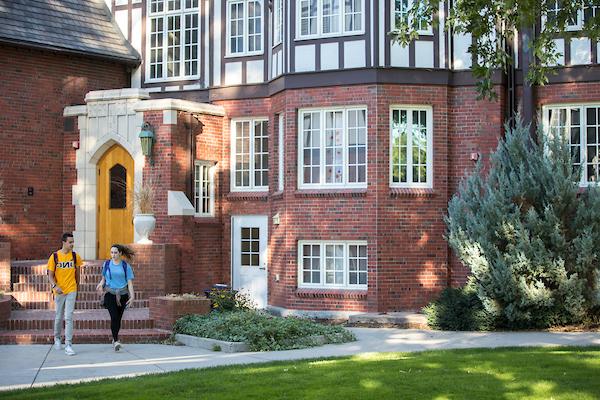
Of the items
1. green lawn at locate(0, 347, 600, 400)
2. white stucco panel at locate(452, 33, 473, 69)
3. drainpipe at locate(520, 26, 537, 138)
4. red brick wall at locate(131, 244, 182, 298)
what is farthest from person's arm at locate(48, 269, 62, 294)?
drainpipe at locate(520, 26, 537, 138)

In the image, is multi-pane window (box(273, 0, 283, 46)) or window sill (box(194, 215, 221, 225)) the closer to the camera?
multi-pane window (box(273, 0, 283, 46))

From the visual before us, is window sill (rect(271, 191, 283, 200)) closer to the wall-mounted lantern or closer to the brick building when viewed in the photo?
the brick building

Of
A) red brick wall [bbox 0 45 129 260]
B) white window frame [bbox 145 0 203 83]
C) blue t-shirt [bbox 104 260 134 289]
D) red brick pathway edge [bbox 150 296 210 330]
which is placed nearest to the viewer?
blue t-shirt [bbox 104 260 134 289]

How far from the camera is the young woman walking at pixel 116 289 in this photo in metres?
15.0

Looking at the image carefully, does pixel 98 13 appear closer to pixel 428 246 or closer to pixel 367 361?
pixel 428 246

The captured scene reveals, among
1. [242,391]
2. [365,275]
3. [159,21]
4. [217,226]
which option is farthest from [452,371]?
[159,21]

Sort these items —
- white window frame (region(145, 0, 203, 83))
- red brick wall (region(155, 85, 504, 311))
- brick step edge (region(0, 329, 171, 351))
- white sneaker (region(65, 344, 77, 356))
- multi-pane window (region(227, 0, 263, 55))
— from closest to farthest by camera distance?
1. white sneaker (region(65, 344, 77, 356))
2. brick step edge (region(0, 329, 171, 351))
3. red brick wall (region(155, 85, 504, 311))
4. multi-pane window (region(227, 0, 263, 55))
5. white window frame (region(145, 0, 203, 83))

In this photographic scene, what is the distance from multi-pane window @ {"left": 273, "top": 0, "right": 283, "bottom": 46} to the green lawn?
33.1 ft

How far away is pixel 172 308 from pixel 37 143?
7399 millimetres

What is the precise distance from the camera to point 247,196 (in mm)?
22234

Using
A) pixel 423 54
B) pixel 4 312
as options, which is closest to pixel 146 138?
pixel 4 312

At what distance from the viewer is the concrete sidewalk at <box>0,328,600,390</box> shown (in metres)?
12.7

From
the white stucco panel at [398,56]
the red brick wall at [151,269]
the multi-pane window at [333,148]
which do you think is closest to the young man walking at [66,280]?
the red brick wall at [151,269]

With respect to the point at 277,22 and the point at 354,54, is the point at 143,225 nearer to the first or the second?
the point at 277,22
